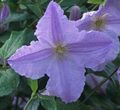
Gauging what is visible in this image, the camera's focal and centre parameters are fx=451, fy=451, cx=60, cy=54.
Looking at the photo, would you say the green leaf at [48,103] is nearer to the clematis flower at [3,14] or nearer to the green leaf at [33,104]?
the green leaf at [33,104]

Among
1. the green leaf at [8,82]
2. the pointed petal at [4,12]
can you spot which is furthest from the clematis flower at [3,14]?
the green leaf at [8,82]

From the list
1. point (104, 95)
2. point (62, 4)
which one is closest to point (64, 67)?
point (62, 4)

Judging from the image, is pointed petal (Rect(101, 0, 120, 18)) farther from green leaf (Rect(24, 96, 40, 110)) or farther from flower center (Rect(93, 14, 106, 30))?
green leaf (Rect(24, 96, 40, 110))

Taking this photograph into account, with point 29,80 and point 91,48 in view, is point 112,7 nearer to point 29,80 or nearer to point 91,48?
point 91,48

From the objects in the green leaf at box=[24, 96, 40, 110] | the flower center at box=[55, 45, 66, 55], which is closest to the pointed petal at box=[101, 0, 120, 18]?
the flower center at box=[55, 45, 66, 55]

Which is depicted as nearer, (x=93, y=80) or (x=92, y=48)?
(x=92, y=48)

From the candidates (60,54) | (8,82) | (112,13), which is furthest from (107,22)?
(8,82)

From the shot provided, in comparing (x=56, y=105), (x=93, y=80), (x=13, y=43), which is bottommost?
(x=93, y=80)
